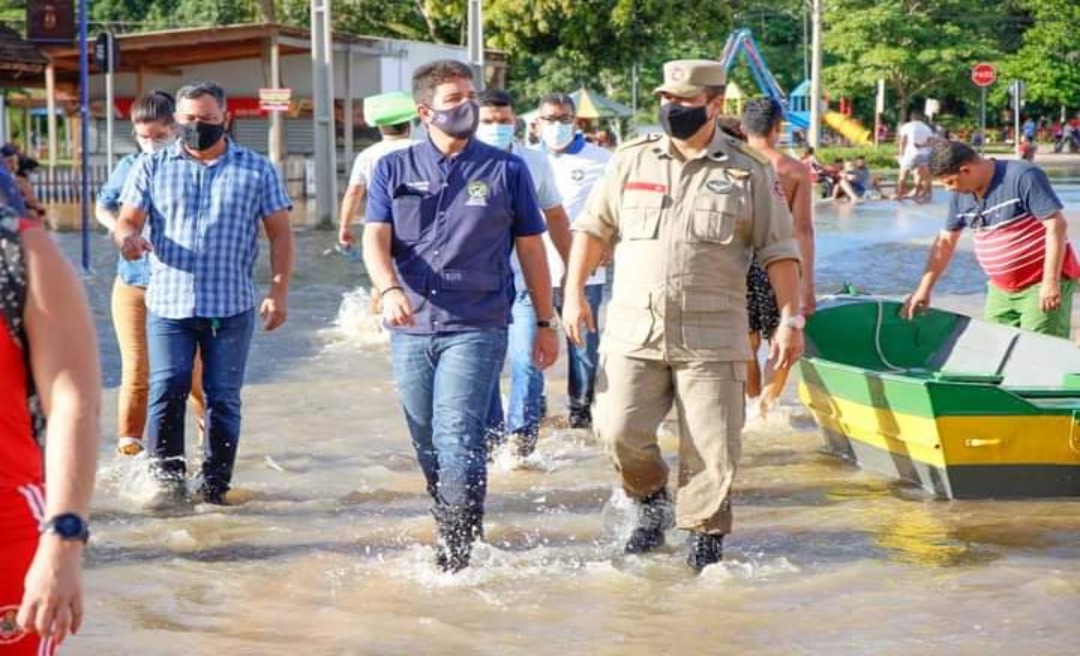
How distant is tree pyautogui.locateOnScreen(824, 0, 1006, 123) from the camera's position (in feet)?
227

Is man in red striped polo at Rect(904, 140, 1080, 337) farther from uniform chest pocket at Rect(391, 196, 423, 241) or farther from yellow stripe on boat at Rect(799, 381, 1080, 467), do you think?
uniform chest pocket at Rect(391, 196, 423, 241)

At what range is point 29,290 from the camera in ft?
11.2

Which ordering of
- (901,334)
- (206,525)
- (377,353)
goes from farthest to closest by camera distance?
(377,353), (901,334), (206,525)

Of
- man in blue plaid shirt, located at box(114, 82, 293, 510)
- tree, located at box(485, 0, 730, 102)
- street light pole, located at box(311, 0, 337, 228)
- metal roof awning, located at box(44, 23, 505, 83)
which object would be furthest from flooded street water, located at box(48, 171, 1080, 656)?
tree, located at box(485, 0, 730, 102)

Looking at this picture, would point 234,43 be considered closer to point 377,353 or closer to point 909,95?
point 377,353

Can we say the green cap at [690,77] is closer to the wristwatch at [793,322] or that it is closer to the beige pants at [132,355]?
the wristwatch at [793,322]

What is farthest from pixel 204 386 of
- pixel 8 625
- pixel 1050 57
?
pixel 1050 57

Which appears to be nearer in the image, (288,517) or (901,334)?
(288,517)

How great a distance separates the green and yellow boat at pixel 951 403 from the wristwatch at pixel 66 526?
5105mm

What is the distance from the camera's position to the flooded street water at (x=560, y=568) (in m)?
6.29

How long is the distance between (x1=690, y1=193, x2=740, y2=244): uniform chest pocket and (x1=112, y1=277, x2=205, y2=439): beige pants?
2.95m

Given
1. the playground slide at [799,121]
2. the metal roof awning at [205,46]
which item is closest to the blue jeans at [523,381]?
the metal roof awning at [205,46]

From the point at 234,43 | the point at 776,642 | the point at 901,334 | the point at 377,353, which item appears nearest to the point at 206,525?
the point at 776,642

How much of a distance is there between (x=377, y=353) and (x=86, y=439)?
10489 millimetres
